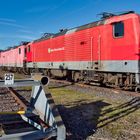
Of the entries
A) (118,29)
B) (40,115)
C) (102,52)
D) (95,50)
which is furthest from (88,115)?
(95,50)

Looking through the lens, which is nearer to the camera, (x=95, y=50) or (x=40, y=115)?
(x=40, y=115)

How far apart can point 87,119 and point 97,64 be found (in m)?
8.38

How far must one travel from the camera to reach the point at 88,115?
8.19m

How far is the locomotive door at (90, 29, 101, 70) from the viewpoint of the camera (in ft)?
52.0

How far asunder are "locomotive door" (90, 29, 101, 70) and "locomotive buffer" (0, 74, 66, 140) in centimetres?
852

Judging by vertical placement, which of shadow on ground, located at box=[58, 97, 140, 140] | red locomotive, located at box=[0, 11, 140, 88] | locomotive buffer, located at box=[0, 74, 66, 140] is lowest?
shadow on ground, located at box=[58, 97, 140, 140]

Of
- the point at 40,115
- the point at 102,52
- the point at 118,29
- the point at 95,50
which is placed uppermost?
the point at 118,29

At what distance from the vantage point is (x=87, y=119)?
25.2ft

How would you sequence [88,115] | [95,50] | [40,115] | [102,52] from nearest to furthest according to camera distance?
[40,115]
[88,115]
[102,52]
[95,50]

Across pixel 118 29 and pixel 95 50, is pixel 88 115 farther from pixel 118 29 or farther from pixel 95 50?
pixel 95 50

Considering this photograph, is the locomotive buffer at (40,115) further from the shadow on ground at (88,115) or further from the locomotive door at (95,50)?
the locomotive door at (95,50)

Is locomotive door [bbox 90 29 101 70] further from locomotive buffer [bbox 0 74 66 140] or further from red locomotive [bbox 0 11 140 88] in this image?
locomotive buffer [bbox 0 74 66 140]

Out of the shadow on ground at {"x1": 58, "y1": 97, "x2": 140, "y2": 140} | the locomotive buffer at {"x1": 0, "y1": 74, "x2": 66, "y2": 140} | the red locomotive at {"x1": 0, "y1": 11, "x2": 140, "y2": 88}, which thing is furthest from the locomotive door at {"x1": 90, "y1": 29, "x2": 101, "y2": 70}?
the locomotive buffer at {"x1": 0, "y1": 74, "x2": 66, "y2": 140}

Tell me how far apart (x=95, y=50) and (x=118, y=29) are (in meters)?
2.25
